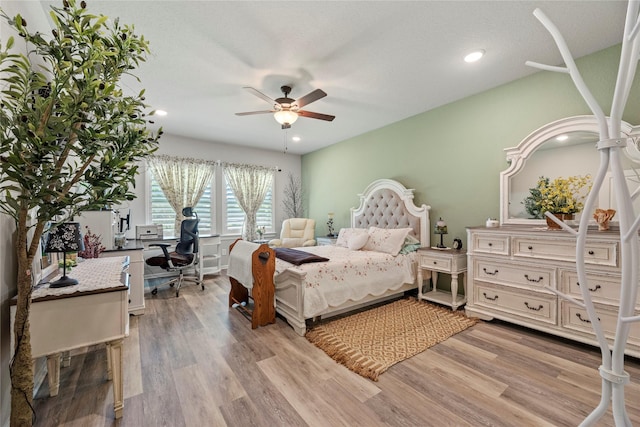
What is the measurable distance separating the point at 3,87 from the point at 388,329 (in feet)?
10.8

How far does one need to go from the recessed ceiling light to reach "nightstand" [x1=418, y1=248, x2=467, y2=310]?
211 centimetres

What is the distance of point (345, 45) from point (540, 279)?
2.86 m

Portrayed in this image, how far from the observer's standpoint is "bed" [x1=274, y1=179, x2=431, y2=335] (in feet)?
8.95

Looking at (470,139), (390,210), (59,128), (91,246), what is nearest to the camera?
(59,128)

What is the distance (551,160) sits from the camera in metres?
2.84

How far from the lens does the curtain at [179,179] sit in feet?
15.8

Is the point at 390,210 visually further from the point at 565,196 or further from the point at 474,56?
the point at 474,56

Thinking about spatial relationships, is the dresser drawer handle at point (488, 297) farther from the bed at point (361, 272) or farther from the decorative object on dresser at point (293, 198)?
the decorative object on dresser at point (293, 198)

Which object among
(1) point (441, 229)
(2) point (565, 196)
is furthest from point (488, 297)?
(2) point (565, 196)

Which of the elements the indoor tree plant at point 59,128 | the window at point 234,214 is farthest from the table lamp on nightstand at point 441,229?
the window at point 234,214

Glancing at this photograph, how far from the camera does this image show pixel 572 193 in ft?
8.55

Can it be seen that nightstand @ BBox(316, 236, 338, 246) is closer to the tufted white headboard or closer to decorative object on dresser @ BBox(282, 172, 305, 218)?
the tufted white headboard

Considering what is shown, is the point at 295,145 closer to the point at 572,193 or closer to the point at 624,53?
the point at 572,193

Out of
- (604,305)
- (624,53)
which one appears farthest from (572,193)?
(624,53)
